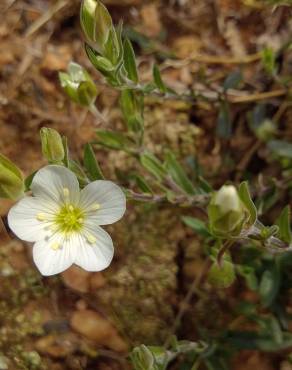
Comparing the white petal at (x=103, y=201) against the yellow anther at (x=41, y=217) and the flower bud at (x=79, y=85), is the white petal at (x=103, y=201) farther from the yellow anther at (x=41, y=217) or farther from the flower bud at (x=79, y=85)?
the flower bud at (x=79, y=85)

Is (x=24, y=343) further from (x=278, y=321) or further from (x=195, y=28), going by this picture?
(x=195, y=28)

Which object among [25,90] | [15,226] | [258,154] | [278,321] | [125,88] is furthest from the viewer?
[25,90]

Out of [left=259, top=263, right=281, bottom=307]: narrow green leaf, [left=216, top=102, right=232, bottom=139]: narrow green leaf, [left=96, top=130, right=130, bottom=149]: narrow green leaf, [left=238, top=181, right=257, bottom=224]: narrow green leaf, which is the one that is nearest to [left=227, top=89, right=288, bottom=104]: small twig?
[left=216, top=102, right=232, bottom=139]: narrow green leaf

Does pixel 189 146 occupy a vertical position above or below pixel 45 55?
below

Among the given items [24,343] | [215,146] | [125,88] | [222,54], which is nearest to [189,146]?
[215,146]

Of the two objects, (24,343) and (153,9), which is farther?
(153,9)

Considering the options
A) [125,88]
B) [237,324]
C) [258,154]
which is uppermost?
[125,88]

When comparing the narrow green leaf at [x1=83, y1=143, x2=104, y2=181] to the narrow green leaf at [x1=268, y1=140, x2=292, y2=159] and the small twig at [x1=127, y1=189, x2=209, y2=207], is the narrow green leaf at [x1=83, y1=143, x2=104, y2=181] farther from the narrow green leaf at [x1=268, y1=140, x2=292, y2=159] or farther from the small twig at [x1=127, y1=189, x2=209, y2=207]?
the narrow green leaf at [x1=268, y1=140, x2=292, y2=159]

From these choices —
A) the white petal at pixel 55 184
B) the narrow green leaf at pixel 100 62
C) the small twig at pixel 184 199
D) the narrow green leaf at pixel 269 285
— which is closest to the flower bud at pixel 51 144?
the white petal at pixel 55 184

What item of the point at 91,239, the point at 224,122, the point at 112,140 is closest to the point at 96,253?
the point at 91,239
